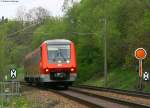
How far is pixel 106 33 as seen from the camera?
2340 inches

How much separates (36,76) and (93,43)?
2484 cm

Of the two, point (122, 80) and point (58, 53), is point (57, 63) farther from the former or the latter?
point (122, 80)

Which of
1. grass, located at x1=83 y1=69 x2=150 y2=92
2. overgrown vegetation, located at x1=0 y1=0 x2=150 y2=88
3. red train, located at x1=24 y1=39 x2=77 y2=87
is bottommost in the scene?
grass, located at x1=83 y1=69 x2=150 y2=92

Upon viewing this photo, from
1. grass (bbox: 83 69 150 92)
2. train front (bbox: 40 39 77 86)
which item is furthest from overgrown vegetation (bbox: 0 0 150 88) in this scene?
train front (bbox: 40 39 77 86)

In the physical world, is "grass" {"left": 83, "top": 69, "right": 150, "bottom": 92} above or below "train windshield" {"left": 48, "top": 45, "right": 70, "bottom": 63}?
below

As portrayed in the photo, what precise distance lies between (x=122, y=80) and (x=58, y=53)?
16.1m

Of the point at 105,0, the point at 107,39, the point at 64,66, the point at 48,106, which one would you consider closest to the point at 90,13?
the point at 105,0

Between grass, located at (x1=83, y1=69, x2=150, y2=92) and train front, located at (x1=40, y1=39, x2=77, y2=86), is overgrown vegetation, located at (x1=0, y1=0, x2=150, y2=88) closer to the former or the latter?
grass, located at (x1=83, y1=69, x2=150, y2=92)

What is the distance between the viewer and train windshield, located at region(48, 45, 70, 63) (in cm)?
4381

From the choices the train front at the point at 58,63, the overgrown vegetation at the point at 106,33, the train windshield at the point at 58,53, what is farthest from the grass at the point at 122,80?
the train windshield at the point at 58,53

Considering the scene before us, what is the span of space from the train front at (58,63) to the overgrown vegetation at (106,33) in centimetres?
824

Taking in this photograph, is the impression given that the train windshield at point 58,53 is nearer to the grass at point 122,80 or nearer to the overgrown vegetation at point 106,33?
the grass at point 122,80

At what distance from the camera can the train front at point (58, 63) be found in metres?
43.3

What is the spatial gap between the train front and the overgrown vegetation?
8.24 metres
